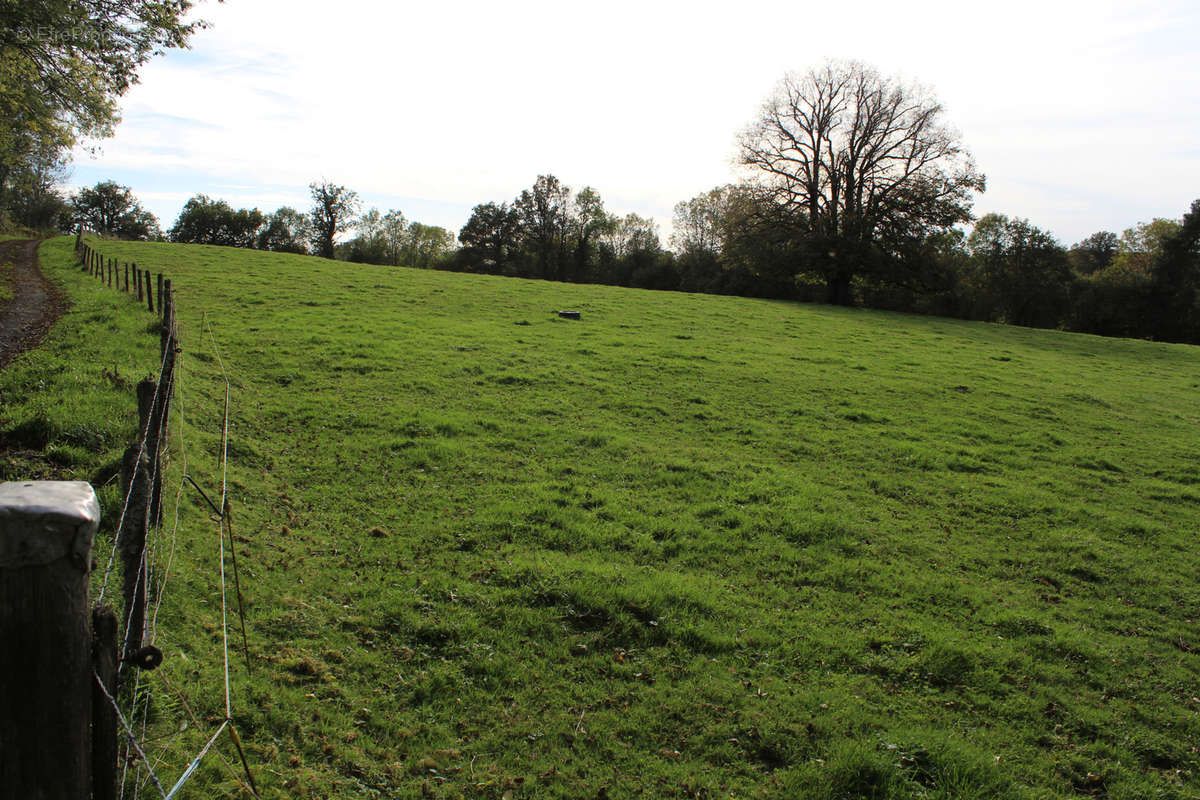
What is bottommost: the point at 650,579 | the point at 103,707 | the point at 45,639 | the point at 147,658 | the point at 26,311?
the point at 650,579

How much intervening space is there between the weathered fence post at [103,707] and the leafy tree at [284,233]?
96.0 metres

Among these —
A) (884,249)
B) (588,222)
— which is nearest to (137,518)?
(884,249)

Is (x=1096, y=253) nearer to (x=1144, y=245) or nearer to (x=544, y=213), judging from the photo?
(x=1144, y=245)

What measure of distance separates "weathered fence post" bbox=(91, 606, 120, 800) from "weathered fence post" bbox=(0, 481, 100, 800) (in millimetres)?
136

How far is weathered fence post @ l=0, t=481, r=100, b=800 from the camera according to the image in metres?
1.98

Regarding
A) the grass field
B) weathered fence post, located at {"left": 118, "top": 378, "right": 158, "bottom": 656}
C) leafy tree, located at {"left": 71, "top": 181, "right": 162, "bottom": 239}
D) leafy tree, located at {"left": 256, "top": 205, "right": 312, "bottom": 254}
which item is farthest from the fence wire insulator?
leafy tree, located at {"left": 71, "top": 181, "right": 162, "bottom": 239}

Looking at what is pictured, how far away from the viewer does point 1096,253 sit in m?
83.1

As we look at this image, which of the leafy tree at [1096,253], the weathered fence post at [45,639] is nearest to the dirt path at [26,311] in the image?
the weathered fence post at [45,639]

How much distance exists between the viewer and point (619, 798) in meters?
5.16

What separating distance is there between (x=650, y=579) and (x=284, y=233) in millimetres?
100239

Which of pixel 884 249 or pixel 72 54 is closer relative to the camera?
pixel 72 54

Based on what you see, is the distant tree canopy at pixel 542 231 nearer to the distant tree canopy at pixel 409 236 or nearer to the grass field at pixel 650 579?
the distant tree canopy at pixel 409 236

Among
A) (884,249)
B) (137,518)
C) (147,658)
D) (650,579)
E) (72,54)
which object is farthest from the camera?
(884,249)

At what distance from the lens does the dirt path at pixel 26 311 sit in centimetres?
1410
